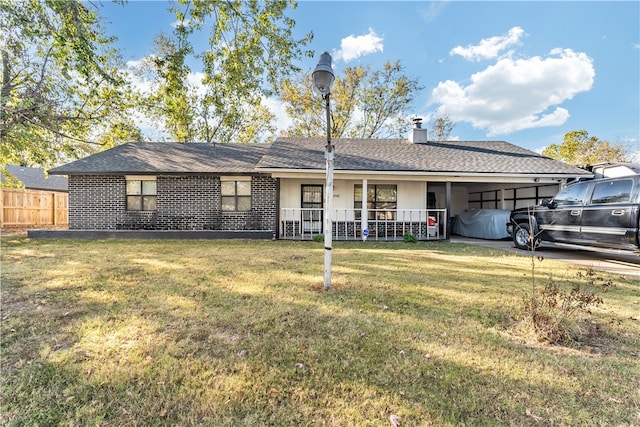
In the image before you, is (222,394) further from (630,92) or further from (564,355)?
(630,92)

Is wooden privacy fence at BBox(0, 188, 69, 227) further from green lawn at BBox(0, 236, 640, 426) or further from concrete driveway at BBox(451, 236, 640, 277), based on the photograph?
concrete driveway at BBox(451, 236, 640, 277)

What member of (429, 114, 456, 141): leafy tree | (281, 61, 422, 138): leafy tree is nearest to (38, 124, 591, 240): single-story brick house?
(281, 61, 422, 138): leafy tree

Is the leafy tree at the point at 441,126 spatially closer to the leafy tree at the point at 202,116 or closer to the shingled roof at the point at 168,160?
the leafy tree at the point at 202,116

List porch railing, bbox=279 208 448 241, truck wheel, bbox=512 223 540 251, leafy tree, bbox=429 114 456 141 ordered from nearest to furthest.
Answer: truck wheel, bbox=512 223 540 251 → porch railing, bbox=279 208 448 241 → leafy tree, bbox=429 114 456 141

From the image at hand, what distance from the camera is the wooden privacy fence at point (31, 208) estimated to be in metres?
14.6

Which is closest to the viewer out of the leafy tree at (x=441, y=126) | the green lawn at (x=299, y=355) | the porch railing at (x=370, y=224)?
the green lawn at (x=299, y=355)

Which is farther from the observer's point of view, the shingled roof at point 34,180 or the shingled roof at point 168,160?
the shingled roof at point 34,180

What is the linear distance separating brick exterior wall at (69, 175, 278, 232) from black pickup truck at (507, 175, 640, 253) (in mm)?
8878

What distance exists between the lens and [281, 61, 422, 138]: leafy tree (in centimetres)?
2202

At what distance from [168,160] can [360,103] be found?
16.4 metres

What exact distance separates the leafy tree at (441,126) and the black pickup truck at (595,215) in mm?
19208

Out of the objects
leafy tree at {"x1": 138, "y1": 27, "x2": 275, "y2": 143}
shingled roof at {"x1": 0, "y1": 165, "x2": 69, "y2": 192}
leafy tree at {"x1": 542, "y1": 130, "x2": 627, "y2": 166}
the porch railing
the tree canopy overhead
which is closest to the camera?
the tree canopy overhead

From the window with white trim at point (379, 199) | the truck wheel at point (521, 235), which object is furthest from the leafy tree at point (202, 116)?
the truck wheel at point (521, 235)

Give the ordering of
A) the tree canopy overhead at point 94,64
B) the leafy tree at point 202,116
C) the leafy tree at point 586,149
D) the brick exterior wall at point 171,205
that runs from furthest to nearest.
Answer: the leafy tree at point 586,149, the leafy tree at point 202,116, the brick exterior wall at point 171,205, the tree canopy overhead at point 94,64
